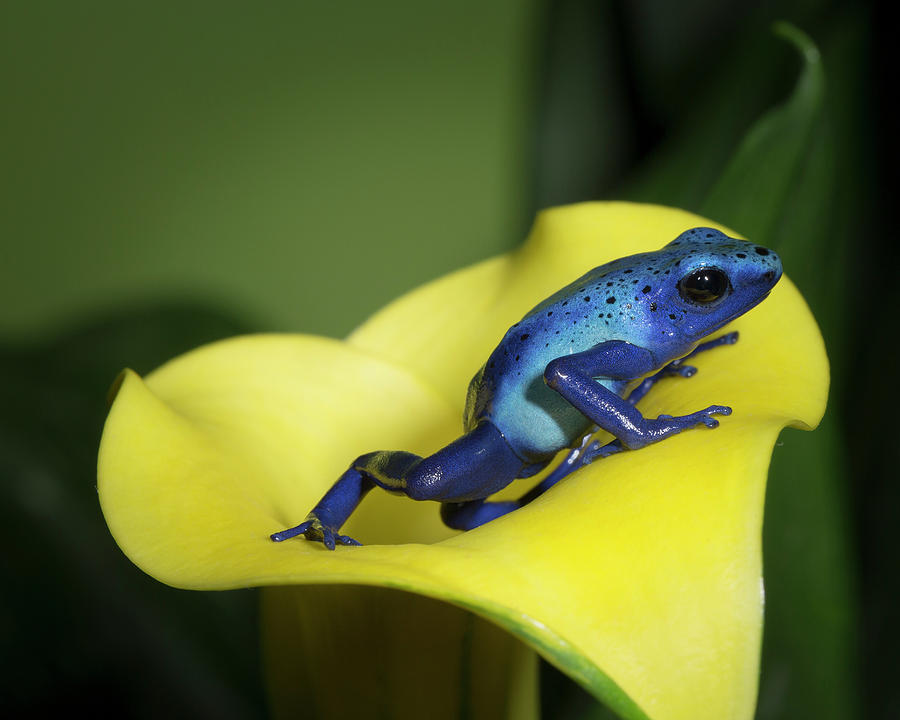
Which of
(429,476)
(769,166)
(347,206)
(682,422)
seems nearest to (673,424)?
(682,422)

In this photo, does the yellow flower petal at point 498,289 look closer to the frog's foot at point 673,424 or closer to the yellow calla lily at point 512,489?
the yellow calla lily at point 512,489

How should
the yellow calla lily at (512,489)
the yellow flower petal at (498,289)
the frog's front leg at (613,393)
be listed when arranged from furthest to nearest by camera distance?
the yellow flower petal at (498,289) → the frog's front leg at (613,393) → the yellow calla lily at (512,489)

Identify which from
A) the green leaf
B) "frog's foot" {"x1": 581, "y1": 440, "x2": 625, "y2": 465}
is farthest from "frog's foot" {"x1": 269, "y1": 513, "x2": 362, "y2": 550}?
the green leaf

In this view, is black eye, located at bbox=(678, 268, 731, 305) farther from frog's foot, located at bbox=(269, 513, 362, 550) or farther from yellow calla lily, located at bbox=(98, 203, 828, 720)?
frog's foot, located at bbox=(269, 513, 362, 550)

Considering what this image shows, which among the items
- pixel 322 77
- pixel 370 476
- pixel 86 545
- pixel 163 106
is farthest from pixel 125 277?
pixel 370 476

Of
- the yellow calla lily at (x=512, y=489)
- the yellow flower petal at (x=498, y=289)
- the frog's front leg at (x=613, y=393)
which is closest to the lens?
the yellow calla lily at (x=512, y=489)

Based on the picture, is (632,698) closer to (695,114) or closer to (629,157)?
(695,114)

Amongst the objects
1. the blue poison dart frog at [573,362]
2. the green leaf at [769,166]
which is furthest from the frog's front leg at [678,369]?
the green leaf at [769,166]
